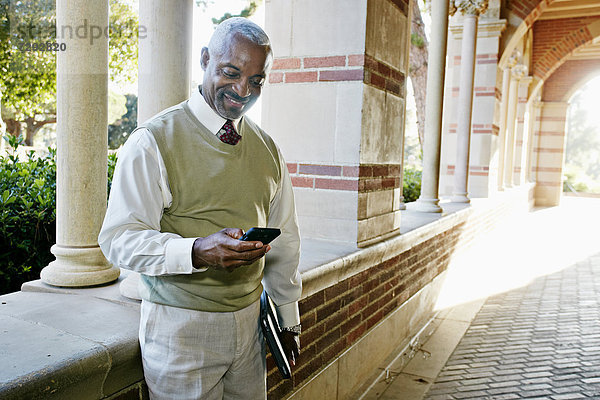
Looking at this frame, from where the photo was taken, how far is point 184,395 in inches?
63.2

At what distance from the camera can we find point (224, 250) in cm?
138

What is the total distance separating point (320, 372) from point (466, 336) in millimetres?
2206

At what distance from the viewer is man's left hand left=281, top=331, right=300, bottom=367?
6.54ft

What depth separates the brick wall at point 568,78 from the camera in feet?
54.6

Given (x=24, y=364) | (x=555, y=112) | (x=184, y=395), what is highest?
(x=555, y=112)

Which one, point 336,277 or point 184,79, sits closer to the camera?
point 184,79

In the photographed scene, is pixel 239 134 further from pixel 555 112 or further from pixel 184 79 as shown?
pixel 555 112

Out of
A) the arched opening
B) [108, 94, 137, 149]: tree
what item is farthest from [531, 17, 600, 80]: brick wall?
the arched opening

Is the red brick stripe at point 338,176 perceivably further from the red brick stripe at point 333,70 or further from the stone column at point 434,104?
the stone column at point 434,104

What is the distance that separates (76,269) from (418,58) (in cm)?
970

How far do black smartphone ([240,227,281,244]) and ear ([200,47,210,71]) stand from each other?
571mm

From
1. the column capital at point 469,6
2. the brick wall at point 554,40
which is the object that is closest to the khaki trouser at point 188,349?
the column capital at point 469,6

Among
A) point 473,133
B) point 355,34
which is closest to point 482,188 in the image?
point 473,133

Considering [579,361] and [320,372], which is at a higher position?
[320,372]
